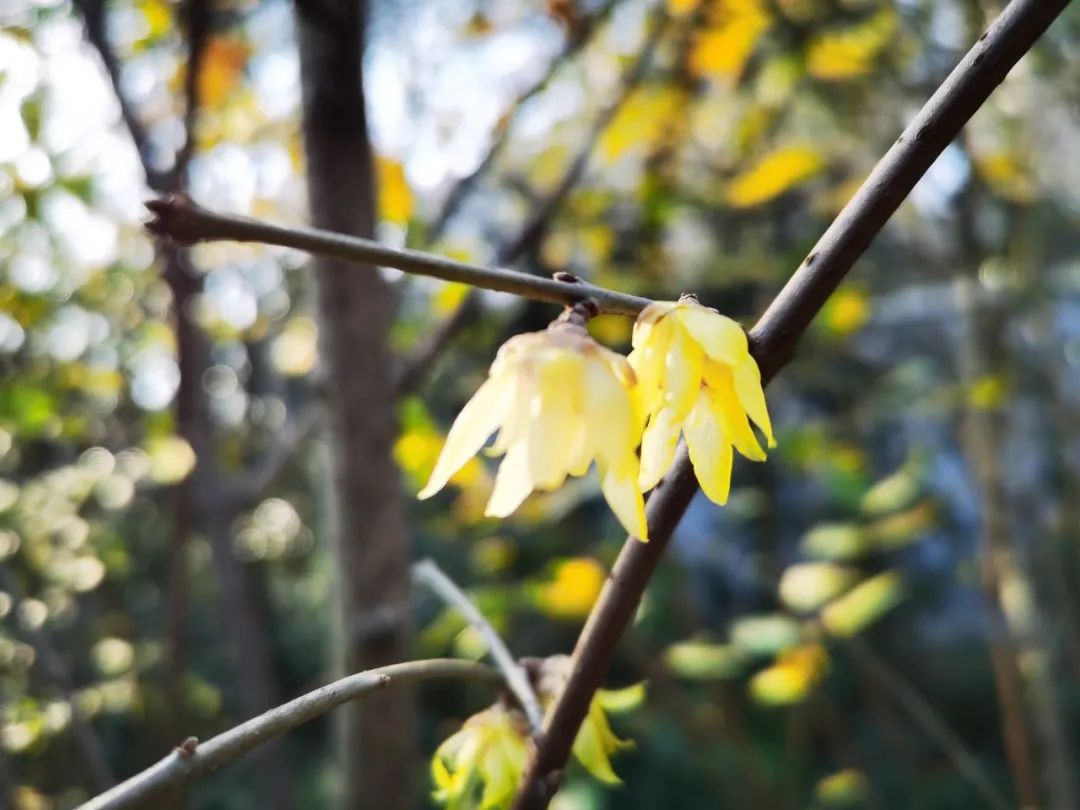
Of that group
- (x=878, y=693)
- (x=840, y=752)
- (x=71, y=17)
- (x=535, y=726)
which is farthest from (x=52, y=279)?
(x=878, y=693)

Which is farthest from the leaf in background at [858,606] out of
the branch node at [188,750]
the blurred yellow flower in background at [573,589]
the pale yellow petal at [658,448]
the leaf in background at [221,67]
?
the leaf in background at [221,67]

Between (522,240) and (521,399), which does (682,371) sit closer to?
(521,399)

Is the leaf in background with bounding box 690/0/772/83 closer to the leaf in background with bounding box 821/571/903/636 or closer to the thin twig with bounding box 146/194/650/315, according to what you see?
the leaf in background with bounding box 821/571/903/636

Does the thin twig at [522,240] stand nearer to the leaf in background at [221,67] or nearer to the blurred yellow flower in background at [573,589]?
the blurred yellow flower in background at [573,589]

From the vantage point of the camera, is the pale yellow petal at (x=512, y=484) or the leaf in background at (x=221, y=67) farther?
the leaf in background at (x=221, y=67)

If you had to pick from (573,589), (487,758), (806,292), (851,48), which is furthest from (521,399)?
(851,48)

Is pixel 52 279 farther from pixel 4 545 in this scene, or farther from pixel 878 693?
pixel 878 693

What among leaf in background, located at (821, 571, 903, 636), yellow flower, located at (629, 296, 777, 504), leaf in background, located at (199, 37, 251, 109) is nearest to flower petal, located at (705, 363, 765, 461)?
yellow flower, located at (629, 296, 777, 504)
